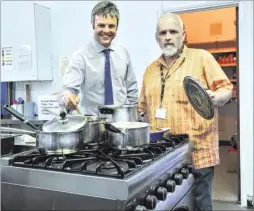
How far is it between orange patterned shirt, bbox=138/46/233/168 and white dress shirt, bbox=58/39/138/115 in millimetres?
254

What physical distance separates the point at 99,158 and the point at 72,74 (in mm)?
837

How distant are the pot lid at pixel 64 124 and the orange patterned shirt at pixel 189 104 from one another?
1.81 ft

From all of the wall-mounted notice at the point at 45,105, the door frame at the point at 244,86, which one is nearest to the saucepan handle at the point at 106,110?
the door frame at the point at 244,86

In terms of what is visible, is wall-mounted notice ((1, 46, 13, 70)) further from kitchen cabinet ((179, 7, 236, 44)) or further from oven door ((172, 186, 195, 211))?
kitchen cabinet ((179, 7, 236, 44))

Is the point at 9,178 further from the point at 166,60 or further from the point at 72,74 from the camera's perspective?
the point at 166,60

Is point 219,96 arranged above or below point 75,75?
below

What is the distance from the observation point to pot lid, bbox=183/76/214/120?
1480 millimetres

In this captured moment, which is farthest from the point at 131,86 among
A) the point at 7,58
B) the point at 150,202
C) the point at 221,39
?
the point at 221,39

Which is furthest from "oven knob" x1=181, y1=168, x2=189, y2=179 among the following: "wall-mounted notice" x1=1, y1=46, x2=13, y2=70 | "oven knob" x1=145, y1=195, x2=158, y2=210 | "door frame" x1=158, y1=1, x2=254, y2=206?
"wall-mounted notice" x1=1, y1=46, x2=13, y2=70

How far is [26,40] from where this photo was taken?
345cm

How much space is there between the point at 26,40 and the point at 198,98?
2.47 m

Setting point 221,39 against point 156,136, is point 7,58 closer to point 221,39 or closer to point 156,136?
point 156,136

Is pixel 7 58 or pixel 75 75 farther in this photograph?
pixel 7 58

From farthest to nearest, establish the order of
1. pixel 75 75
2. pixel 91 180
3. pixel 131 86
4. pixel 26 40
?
pixel 26 40 → pixel 131 86 → pixel 75 75 → pixel 91 180
